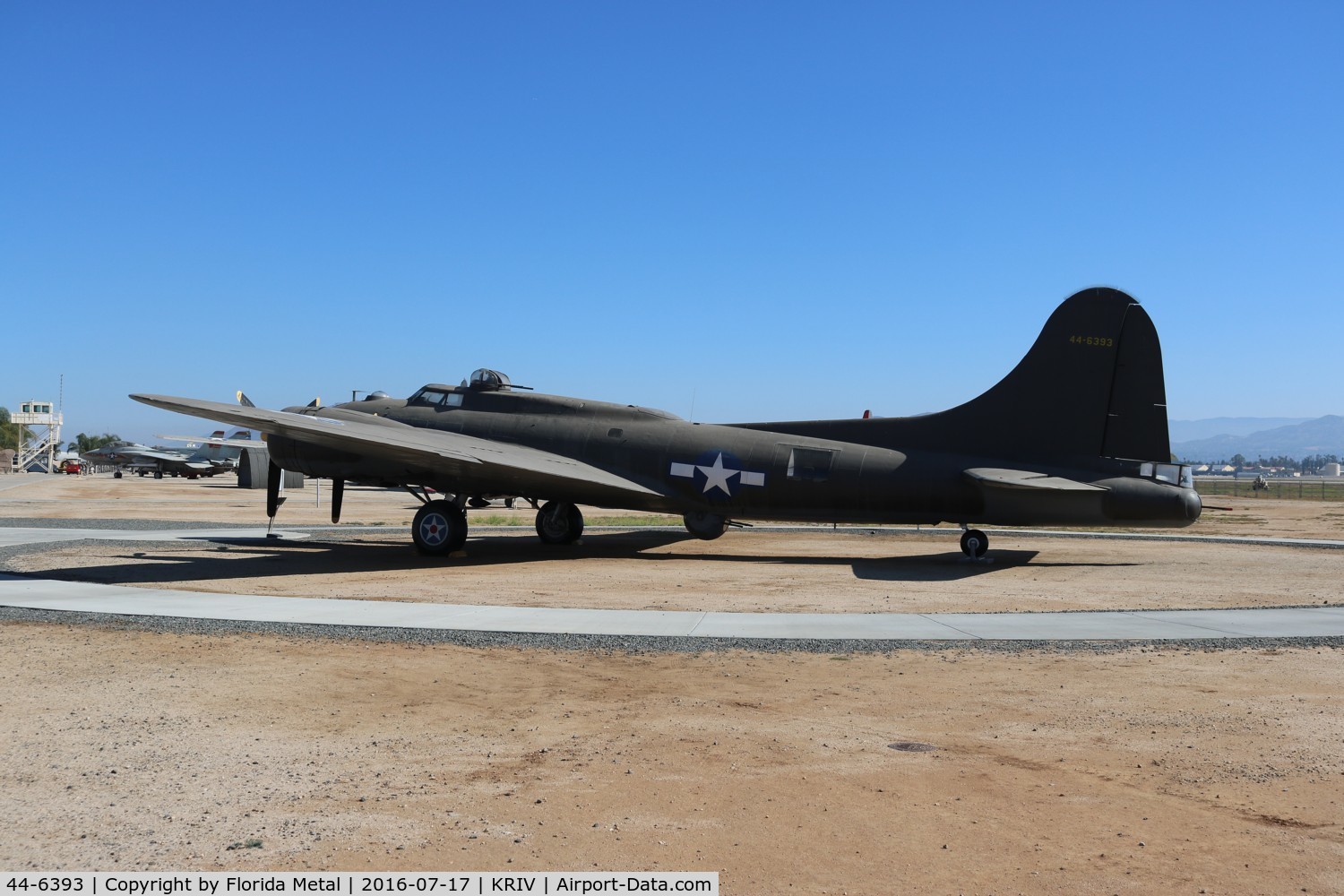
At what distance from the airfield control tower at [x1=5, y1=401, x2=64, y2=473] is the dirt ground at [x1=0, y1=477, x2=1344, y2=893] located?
410 ft

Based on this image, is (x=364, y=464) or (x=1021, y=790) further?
(x=364, y=464)

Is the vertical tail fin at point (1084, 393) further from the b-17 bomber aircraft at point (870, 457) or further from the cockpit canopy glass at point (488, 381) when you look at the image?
the cockpit canopy glass at point (488, 381)

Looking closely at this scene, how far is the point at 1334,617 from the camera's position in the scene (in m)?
14.4

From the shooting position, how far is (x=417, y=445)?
21188 mm

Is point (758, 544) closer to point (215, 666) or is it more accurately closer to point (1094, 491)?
point (1094, 491)

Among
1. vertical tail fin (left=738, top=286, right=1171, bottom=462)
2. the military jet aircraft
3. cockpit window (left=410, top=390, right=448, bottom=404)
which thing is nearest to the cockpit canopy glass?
cockpit window (left=410, top=390, right=448, bottom=404)

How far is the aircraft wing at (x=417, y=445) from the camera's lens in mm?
20062

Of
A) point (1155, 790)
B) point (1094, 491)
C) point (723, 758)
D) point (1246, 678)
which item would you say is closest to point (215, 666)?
point (723, 758)

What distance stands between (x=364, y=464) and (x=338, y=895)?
64.6 feet

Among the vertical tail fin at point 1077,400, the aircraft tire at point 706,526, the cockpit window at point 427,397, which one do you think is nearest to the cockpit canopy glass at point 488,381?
the cockpit window at point 427,397

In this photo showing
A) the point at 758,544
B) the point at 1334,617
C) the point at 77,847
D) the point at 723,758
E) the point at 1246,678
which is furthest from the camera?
the point at 758,544

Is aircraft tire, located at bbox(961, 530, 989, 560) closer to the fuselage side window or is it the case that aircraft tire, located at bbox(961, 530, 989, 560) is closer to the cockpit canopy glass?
the fuselage side window
